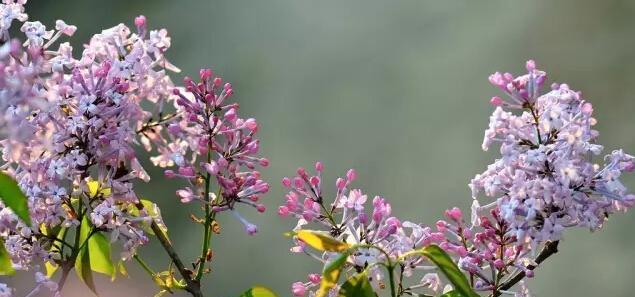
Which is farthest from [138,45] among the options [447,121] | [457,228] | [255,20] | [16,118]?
[255,20]

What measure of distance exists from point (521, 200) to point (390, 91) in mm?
768

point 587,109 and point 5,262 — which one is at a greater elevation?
point 587,109

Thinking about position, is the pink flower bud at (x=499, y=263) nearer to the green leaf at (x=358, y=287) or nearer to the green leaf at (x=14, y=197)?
the green leaf at (x=358, y=287)

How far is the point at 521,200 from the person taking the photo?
24.8 inches

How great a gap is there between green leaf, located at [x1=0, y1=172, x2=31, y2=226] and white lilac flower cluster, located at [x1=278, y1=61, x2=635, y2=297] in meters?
0.20

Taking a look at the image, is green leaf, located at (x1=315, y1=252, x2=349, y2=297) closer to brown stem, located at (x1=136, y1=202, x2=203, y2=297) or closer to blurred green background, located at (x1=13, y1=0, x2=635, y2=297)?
brown stem, located at (x1=136, y1=202, x2=203, y2=297)

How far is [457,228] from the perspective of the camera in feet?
2.33

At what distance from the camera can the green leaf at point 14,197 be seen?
59 centimetres

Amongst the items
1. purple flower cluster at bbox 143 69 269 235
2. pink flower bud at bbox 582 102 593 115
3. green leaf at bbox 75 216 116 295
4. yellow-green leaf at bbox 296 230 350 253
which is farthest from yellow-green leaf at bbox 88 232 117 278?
pink flower bud at bbox 582 102 593 115

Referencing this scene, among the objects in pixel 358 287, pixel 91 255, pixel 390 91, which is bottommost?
pixel 358 287

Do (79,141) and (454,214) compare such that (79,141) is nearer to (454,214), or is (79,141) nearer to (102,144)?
(102,144)

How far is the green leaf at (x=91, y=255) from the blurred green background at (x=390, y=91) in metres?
0.61

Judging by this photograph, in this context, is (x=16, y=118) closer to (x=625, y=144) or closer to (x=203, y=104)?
(x=203, y=104)

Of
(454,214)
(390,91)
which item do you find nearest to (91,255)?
(454,214)
